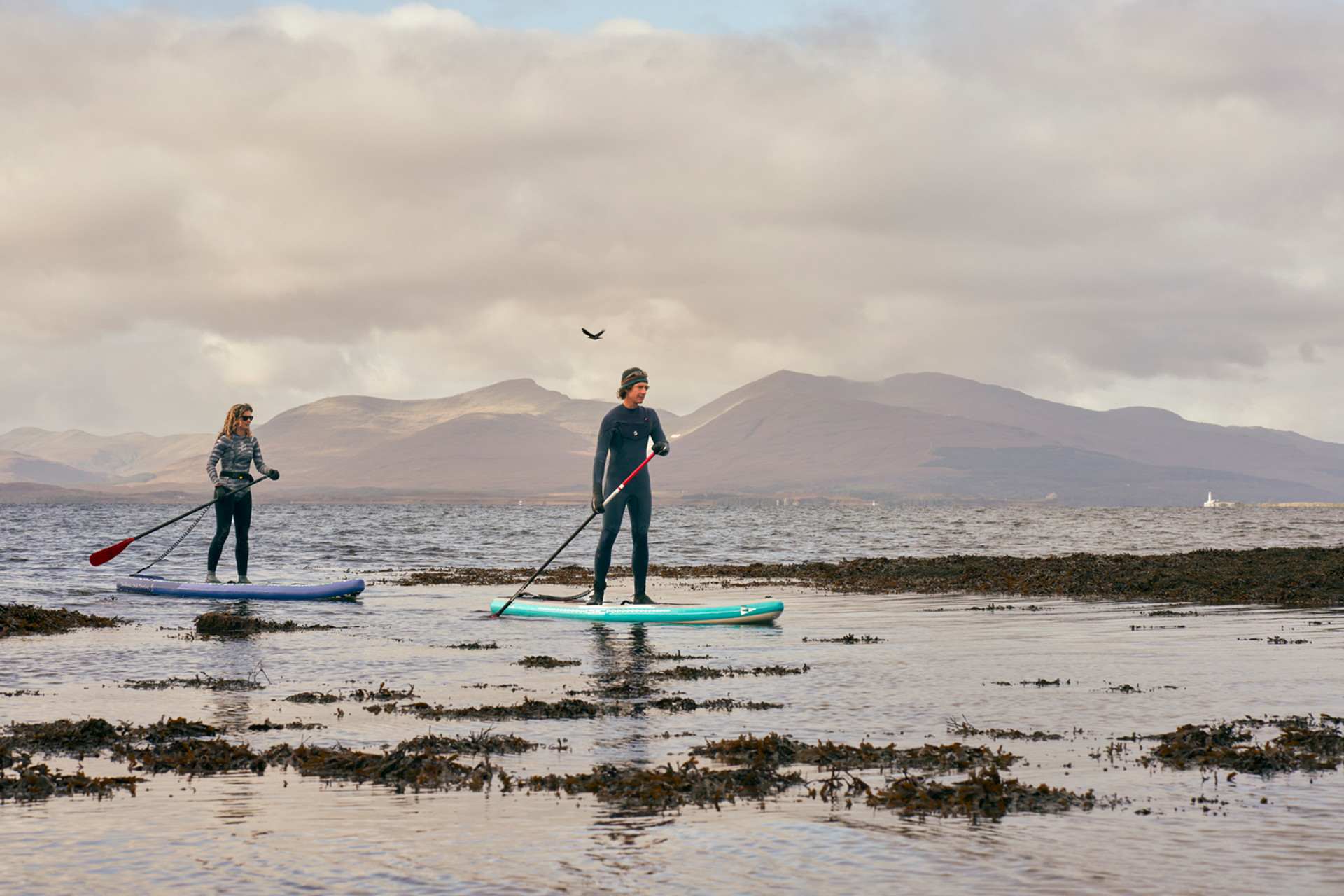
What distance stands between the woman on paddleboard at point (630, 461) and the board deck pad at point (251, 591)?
658 cm

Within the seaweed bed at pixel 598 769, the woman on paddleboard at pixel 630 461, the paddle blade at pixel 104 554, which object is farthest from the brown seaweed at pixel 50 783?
the paddle blade at pixel 104 554

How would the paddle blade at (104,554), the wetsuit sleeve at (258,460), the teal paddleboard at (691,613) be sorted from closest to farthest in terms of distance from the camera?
the teal paddleboard at (691,613) < the wetsuit sleeve at (258,460) < the paddle blade at (104,554)

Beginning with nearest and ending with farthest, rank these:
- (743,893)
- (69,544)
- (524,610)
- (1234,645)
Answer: (743,893), (1234,645), (524,610), (69,544)

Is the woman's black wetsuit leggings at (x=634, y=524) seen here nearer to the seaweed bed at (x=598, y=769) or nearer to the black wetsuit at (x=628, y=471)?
the black wetsuit at (x=628, y=471)

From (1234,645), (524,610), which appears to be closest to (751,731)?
(1234,645)

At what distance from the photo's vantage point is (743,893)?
5.04 meters

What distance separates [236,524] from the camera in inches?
885

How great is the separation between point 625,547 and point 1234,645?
1724 inches

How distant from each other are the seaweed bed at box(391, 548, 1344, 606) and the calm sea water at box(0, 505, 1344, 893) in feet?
13.9

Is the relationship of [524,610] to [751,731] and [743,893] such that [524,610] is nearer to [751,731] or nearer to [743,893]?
[751,731]

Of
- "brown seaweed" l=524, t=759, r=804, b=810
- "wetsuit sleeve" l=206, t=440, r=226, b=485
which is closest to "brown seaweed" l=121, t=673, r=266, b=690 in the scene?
"brown seaweed" l=524, t=759, r=804, b=810

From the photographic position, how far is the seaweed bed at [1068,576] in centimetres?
2423

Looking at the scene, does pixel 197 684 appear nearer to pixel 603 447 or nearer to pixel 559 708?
pixel 559 708

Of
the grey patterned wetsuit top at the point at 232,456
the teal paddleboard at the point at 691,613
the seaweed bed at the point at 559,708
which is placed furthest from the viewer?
the grey patterned wetsuit top at the point at 232,456
